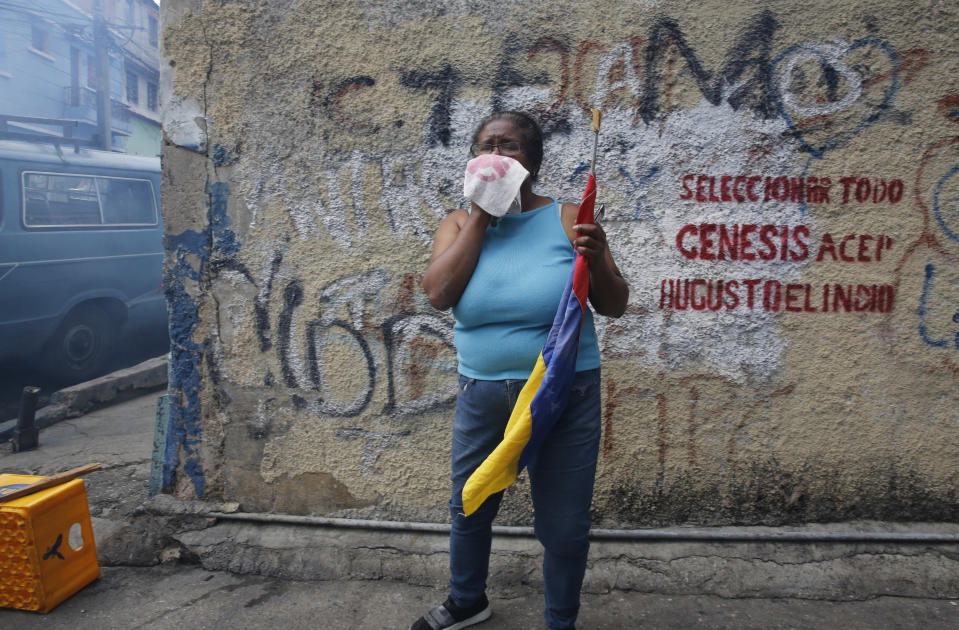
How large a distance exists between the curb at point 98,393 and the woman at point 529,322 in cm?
435

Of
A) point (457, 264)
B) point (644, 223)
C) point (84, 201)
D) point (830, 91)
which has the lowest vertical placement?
point (457, 264)

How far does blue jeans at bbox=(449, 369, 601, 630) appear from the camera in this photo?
1843 mm

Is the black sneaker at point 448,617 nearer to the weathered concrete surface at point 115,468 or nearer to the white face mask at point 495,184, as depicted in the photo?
the weathered concrete surface at point 115,468

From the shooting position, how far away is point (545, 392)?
1.71 meters

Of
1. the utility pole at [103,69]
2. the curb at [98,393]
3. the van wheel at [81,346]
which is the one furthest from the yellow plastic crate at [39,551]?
the utility pole at [103,69]

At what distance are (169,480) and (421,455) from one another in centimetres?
116

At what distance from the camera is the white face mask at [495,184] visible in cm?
179

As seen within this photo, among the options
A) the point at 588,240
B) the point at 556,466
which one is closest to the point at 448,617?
the point at 556,466

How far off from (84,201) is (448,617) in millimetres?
5854

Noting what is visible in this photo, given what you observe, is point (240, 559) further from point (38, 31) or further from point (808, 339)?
point (38, 31)

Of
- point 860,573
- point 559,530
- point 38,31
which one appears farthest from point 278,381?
point 38,31

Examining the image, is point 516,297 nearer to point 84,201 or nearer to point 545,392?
point 545,392

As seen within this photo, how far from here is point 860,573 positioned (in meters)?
2.46

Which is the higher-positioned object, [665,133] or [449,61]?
[449,61]
